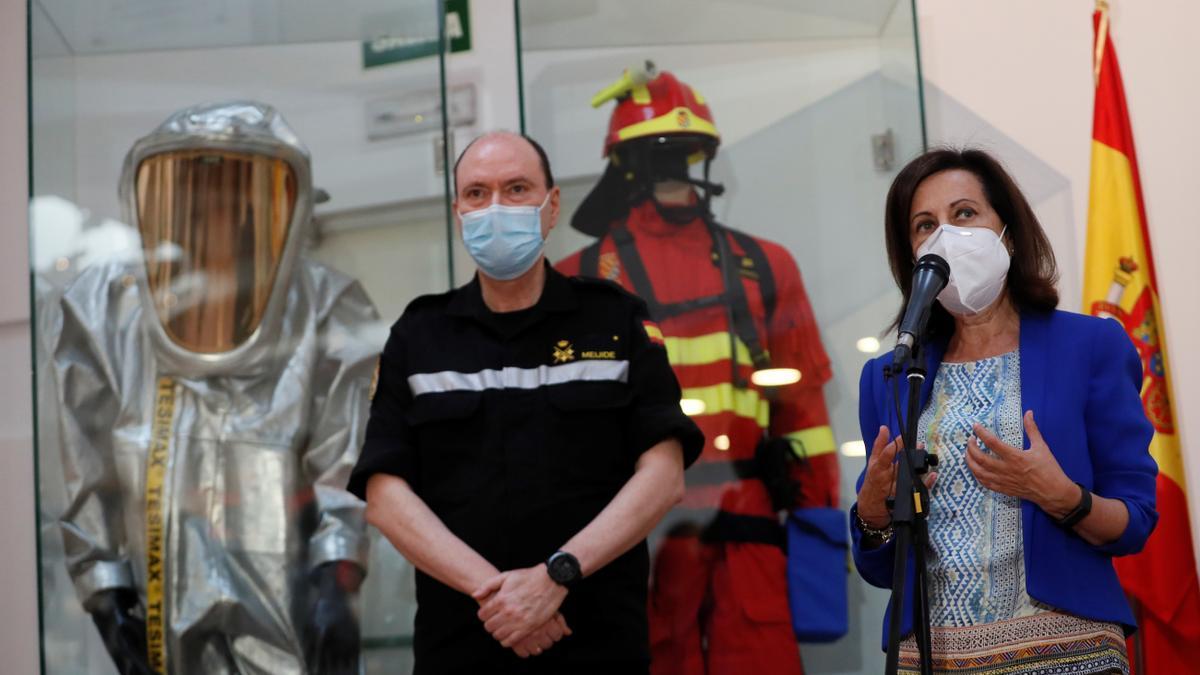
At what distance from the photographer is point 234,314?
343 centimetres

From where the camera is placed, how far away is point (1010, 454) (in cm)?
185

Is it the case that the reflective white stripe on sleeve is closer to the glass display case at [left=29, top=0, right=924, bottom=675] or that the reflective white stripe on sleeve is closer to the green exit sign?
the glass display case at [left=29, top=0, right=924, bottom=675]

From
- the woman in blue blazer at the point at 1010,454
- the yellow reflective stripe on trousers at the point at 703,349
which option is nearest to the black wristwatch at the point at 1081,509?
the woman in blue blazer at the point at 1010,454

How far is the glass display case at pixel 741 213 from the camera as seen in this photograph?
3.23 meters

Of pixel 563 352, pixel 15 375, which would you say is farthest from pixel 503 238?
pixel 15 375

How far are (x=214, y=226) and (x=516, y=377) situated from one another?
1.29 m

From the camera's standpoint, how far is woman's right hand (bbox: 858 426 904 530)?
76.9 inches

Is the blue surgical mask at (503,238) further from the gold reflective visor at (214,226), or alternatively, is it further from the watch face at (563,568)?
the gold reflective visor at (214,226)

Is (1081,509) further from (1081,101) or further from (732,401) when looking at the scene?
(1081,101)

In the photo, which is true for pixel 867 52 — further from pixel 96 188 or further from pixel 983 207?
pixel 96 188

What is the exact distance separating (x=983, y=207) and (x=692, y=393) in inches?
49.8

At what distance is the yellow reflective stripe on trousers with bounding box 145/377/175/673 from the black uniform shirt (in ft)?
2.96

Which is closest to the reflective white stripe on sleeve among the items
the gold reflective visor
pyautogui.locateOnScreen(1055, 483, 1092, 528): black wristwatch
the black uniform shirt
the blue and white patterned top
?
the black uniform shirt

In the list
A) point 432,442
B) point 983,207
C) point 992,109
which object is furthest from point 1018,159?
point 432,442
